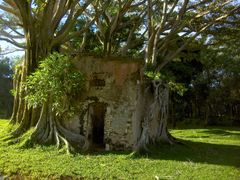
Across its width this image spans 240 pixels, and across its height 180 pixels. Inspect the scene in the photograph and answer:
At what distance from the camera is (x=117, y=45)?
2333 centimetres

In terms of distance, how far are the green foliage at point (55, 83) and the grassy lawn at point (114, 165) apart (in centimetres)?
175

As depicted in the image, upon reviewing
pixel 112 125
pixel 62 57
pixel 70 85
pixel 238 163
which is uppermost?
pixel 62 57

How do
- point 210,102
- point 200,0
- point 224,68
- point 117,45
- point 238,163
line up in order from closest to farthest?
point 238,163, point 200,0, point 117,45, point 224,68, point 210,102

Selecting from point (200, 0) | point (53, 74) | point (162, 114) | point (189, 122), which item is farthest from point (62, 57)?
point (189, 122)

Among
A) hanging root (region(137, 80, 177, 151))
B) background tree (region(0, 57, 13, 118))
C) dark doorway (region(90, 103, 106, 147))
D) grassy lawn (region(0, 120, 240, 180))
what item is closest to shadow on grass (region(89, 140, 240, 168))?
grassy lawn (region(0, 120, 240, 180))

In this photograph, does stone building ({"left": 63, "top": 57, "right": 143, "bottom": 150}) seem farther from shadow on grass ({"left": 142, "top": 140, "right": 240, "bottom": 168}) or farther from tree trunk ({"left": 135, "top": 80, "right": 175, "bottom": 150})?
shadow on grass ({"left": 142, "top": 140, "right": 240, "bottom": 168})

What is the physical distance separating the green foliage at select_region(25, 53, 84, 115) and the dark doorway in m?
1.40

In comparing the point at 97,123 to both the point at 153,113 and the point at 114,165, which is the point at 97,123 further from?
the point at 114,165

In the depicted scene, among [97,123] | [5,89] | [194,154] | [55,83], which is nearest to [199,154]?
[194,154]

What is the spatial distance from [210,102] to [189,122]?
2.66 m

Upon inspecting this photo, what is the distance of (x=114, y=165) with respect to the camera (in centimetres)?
1128

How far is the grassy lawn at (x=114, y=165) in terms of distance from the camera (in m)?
10.3

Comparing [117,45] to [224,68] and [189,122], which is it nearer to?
[224,68]

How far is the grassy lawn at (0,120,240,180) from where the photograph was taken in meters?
10.3
